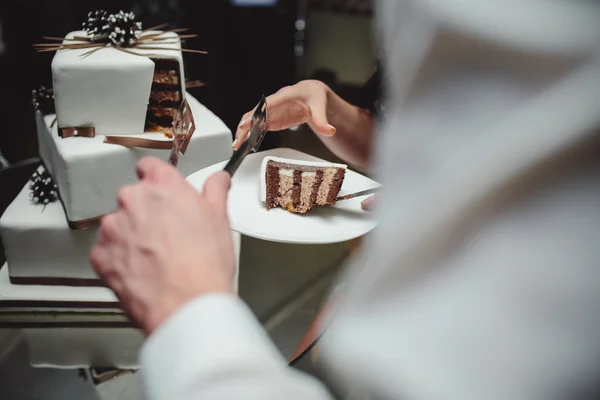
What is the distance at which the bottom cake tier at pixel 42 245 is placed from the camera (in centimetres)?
92

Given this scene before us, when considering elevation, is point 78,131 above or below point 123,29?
below

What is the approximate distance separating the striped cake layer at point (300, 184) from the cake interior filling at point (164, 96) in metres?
0.15

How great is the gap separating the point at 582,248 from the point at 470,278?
0.23 feet

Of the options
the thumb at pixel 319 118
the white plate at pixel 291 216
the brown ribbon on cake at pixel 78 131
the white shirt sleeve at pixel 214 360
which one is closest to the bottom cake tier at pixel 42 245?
the brown ribbon on cake at pixel 78 131

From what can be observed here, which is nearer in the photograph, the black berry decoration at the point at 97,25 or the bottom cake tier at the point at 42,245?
the black berry decoration at the point at 97,25

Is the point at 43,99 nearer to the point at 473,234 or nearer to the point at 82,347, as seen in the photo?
the point at 82,347

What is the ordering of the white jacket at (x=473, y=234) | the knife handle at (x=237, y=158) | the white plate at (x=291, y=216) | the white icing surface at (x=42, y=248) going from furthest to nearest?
1. the white icing surface at (x=42, y=248)
2. the white plate at (x=291, y=216)
3. the knife handle at (x=237, y=158)
4. the white jacket at (x=473, y=234)

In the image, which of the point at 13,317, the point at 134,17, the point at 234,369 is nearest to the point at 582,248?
the point at 234,369

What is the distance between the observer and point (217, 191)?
42cm

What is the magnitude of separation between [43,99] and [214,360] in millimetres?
606

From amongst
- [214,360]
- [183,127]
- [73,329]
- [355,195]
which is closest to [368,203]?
[355,195]

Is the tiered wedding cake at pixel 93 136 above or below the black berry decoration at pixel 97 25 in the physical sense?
below

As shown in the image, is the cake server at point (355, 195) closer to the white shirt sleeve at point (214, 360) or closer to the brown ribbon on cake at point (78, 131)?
the white shirt sleeve at point (214, 360)

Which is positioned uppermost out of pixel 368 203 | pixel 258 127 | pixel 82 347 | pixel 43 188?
pixel 258 127
